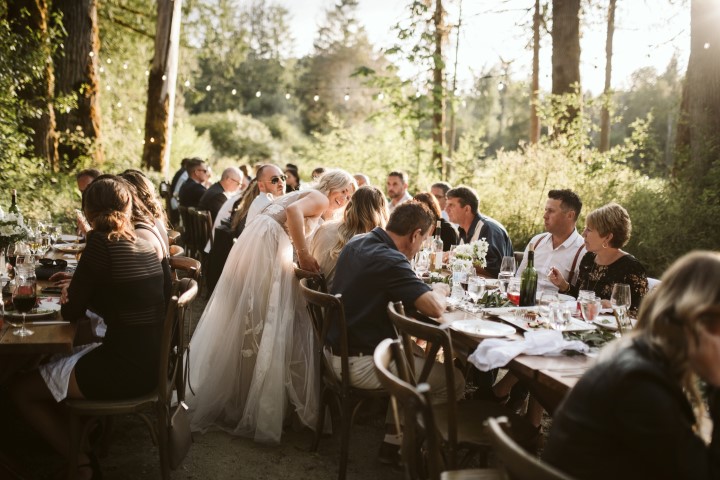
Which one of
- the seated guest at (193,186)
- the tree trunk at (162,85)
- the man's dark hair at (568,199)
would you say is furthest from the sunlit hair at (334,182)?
the tree trunk at (162,85)

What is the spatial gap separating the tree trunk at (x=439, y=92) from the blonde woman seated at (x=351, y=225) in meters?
7.99

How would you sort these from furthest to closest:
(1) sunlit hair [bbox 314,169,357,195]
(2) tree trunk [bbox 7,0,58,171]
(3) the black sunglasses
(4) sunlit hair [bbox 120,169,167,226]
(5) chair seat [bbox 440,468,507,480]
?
(2) tree trunk [bbox 7,0,58,171] < (1) sunlit hair [bbox 314,169,357,195] < (4) sunlit hair [bbox 120,169,167,226] < (3) the black sunglasses < (5) chair seat [bbox 440,468,507,480]

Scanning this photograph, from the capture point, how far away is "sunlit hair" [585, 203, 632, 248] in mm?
3762

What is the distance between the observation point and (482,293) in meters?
3.53

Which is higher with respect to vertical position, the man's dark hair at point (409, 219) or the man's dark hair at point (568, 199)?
the man's dark hair at point (568, 199)

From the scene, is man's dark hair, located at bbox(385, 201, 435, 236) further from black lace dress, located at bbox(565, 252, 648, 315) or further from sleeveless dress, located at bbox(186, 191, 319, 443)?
black lace dress, located at bbox(565, 252, 648, 315)

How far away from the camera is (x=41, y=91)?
9617mm

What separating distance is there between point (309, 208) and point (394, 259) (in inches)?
50.3

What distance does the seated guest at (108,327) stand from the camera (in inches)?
111

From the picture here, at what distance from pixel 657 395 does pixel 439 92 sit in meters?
11.1

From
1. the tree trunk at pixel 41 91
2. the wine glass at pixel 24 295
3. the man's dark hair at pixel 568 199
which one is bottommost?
the wine glass at pixel 24 295

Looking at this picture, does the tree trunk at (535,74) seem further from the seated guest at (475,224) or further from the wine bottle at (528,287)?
the wine bottle at (528,287)

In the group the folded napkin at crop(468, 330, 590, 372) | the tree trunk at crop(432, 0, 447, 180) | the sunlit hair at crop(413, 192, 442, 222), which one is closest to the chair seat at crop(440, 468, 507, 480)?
the folded napkin at crop(468, 330, 590, 372)

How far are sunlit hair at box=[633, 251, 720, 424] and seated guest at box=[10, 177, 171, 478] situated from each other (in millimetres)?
2210
